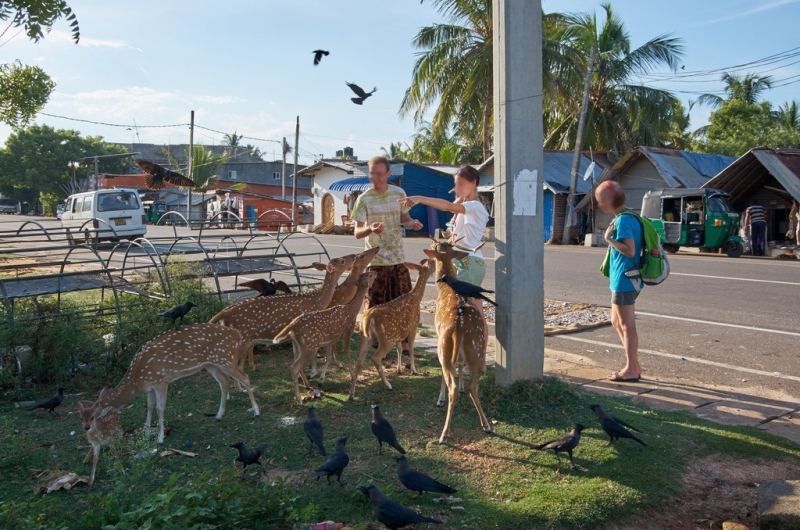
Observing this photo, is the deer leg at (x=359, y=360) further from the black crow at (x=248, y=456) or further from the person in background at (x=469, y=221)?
the black crow at (x=248, y=456)

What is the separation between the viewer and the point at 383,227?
6957mm

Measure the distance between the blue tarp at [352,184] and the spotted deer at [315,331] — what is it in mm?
29004

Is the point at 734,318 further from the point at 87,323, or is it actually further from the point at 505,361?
the point at 87,323

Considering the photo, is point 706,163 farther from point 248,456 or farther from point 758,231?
point 248,456

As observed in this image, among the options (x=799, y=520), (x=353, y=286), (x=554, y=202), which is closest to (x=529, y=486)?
(x=799, y=520)

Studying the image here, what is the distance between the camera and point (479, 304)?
22.3ft

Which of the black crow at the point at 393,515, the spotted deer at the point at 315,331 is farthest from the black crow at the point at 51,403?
the black crow at the point at 393,515

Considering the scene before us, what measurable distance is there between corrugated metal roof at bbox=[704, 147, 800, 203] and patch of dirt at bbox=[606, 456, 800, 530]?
19.7 m

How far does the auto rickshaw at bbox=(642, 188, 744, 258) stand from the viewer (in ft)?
71.6

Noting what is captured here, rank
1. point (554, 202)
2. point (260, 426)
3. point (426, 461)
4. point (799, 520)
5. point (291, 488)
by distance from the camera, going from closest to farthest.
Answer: point (799, 520) < point (291, 488) < point (426, 461) < point (260, 426) < point (554, 202)

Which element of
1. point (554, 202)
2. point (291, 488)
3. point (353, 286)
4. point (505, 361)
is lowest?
point (291, 488)

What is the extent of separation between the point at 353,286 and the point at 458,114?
75.7 ft

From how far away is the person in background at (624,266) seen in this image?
21.6ft

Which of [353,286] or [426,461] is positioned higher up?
[353,286]
